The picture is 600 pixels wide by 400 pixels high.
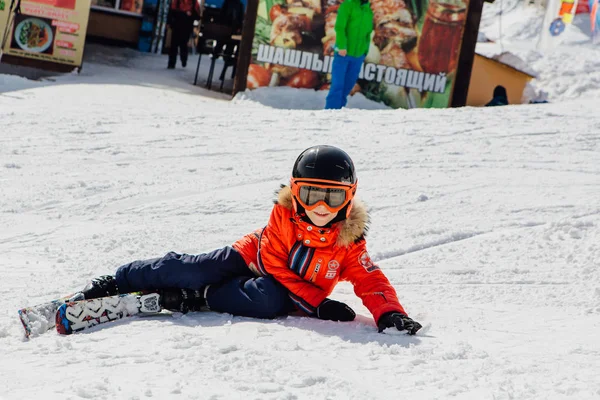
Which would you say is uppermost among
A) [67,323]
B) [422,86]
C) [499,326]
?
[422,86]

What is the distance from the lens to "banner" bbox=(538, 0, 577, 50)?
15125mm

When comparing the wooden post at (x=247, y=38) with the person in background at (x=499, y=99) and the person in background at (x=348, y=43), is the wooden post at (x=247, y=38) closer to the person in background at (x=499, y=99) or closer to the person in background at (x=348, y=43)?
the person in background at (x=348, y=43)

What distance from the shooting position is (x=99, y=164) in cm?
705

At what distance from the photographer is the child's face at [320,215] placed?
12.1ft

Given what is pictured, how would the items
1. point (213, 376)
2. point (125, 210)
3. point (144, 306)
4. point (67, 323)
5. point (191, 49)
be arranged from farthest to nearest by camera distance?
point (191, 49) < point (125, 210) < point (144, 306) < point (67, 323) < point (213, 376)

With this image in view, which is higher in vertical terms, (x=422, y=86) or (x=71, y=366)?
(x=422, y=86)

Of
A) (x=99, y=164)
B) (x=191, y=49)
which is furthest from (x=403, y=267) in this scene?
(x=191, y=49)

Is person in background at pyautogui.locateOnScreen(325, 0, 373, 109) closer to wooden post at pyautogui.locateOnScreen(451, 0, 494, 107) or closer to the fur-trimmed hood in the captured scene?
wooden post at pyautogui.locateOnScreen(451, 0, 494, 107)

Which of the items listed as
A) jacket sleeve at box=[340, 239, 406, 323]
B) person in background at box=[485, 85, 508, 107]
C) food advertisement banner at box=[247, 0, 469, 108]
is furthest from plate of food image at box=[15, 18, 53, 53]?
jacket sleeve at box=[340, 239, 406, 323]

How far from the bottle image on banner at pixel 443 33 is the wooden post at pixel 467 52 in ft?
0.25

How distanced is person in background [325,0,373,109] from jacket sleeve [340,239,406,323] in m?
6.63

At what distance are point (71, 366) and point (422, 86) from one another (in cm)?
1003

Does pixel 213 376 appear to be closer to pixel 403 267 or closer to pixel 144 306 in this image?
pixel 144 306

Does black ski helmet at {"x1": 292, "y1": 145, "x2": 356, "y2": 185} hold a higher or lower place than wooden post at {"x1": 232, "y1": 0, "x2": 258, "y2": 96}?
lower
